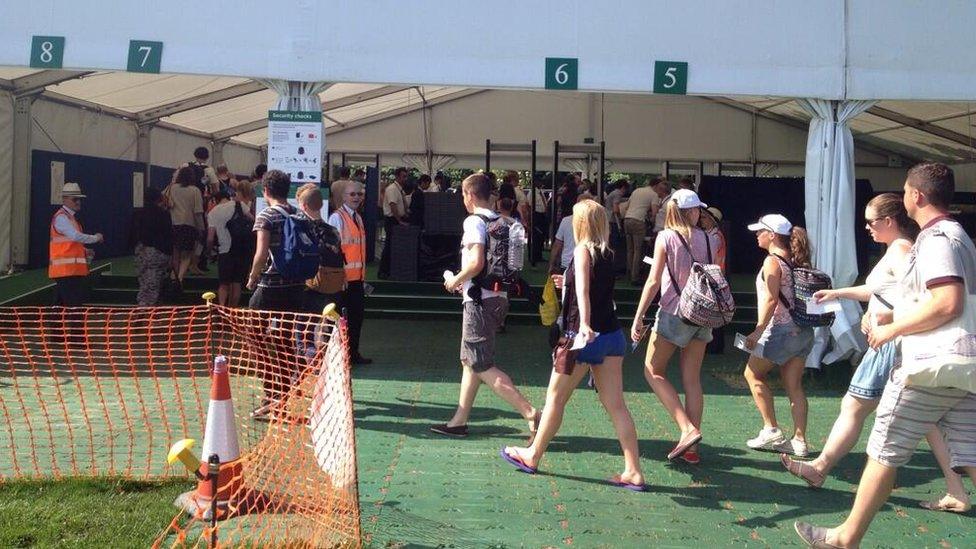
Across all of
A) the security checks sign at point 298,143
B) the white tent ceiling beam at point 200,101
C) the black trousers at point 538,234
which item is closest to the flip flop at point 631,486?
the security checks sign at point 298,143

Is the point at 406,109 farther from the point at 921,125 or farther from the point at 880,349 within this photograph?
the point at 880,349

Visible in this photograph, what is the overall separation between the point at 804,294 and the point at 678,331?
875 mm

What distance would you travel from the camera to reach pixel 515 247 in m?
6.49

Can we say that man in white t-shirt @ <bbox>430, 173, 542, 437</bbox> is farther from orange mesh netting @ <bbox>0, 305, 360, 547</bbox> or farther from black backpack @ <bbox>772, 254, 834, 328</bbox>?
black backpack @ <bbox>772, 254, 834, 328</bbox>

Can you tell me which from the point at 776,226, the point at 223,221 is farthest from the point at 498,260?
the point at 223,221

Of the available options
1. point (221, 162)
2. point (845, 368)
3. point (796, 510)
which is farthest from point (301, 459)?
point (221, 162)

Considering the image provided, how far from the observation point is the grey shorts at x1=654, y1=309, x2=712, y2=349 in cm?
600

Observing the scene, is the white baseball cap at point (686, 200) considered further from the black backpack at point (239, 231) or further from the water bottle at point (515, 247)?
the black backpack at point (239, 231)

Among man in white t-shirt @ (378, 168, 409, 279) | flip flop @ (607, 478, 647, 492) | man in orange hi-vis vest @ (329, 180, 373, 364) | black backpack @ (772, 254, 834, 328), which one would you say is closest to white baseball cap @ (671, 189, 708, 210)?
black backpack @ (772, 254, 834, 328)

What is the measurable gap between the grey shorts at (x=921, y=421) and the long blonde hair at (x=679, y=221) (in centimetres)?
220

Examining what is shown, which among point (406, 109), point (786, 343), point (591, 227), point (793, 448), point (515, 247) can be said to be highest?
point (406, 109)

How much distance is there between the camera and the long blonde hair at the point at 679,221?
6105 millimetres

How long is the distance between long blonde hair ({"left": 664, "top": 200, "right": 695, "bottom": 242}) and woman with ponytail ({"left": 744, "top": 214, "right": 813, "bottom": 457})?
16.7 inches

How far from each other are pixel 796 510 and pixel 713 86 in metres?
4.85
